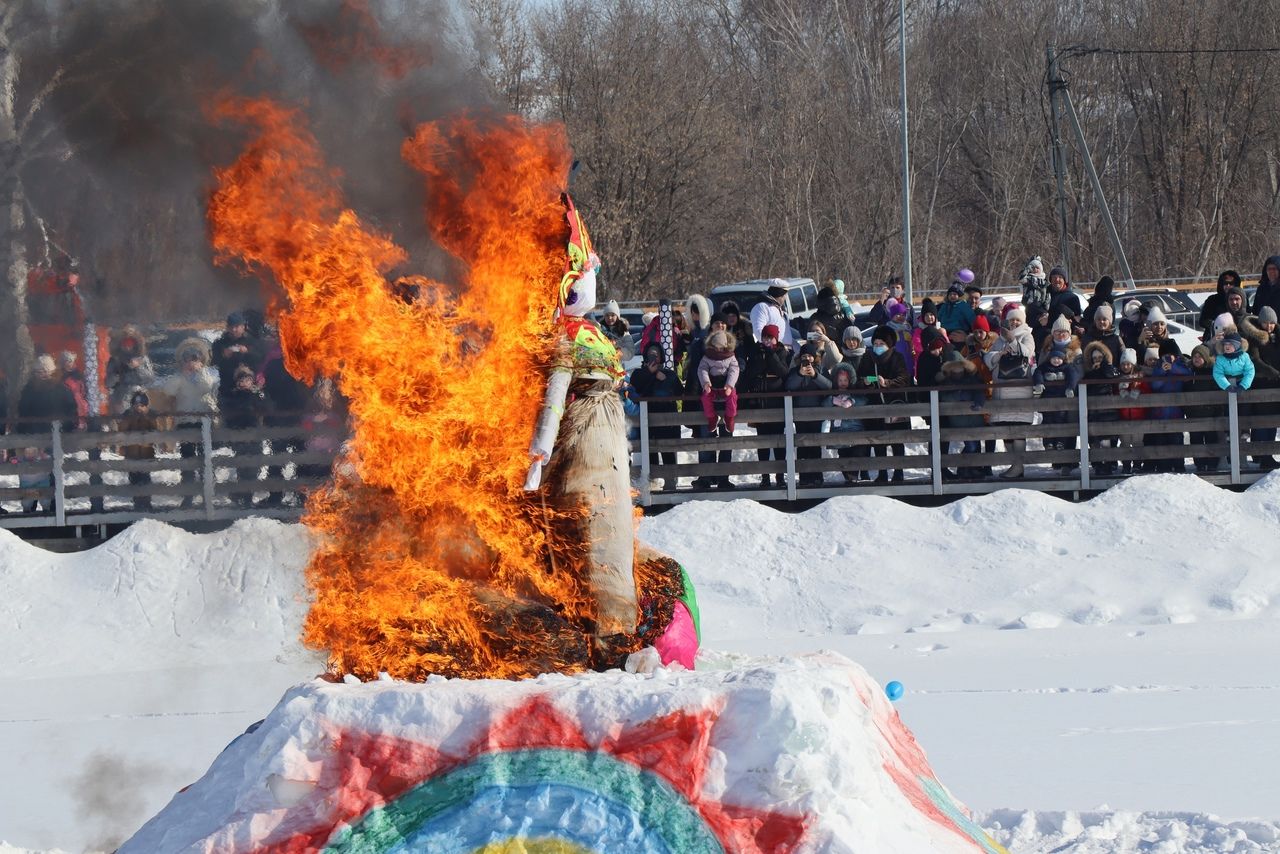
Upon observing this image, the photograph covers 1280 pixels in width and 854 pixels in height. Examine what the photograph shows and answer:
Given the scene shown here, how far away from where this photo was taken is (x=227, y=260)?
603 cm

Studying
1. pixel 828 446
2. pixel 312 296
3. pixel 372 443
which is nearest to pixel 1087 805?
pixel 372 443

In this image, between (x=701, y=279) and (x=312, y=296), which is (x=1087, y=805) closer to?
(x=312, y=296)

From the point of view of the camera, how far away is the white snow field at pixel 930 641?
741cm

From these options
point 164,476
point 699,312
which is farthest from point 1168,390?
point 164,476

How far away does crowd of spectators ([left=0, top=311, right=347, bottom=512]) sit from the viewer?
27.8 ft

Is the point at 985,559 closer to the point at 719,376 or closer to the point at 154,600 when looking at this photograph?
the point at 719,376

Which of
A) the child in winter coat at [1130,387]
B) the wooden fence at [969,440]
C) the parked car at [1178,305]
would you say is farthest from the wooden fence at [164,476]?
the parked car at [1178,305]

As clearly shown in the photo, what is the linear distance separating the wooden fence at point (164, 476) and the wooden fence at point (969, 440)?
301 cm

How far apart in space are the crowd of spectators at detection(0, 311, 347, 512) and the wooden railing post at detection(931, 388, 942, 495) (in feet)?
16.6

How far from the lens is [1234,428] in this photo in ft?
42.3

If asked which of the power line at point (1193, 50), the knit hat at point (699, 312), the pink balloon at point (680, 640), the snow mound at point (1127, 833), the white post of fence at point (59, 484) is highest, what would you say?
the power line at point (1193, 50)

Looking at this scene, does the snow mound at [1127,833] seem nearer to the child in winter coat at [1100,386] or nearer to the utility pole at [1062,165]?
the child in winter coat at [1100,386]

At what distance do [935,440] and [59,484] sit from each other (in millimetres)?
7406

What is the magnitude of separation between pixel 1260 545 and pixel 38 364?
890cm
